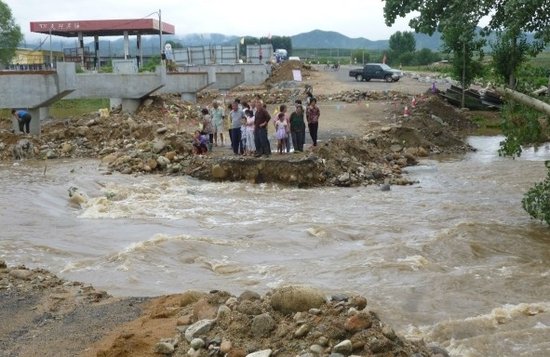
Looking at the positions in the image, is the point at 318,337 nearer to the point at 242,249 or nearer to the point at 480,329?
the point at 480,329

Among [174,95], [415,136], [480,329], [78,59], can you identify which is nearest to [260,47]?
[78,59]

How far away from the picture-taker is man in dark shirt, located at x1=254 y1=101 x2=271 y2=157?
701 inches

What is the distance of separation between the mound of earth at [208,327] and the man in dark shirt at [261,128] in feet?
34.0

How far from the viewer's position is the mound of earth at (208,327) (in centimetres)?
549

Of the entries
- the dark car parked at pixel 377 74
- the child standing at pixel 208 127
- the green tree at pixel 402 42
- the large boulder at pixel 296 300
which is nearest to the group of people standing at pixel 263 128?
the child standing at pixel 208 127

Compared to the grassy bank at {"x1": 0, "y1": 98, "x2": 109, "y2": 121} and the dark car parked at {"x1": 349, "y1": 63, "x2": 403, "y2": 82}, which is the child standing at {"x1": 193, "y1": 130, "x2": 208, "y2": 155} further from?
the dark car parked at {"x1": 349, "y1": 63, "x2": 403, "y2": 82}

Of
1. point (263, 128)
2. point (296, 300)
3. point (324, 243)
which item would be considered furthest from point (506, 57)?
point (296, 300)

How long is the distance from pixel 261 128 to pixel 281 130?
35.3 inches

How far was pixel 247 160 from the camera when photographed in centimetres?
1817

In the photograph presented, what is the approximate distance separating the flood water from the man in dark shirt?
4.52 feet

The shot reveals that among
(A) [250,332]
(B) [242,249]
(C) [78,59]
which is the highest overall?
(C) [78,59]

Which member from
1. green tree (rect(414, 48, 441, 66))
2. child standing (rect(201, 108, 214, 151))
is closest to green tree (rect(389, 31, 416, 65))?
green tree (rect(414, 48, 441, 66))

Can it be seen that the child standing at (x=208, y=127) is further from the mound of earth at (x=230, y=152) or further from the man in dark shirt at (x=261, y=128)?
the man in dark shirt at (x=261, y=128)

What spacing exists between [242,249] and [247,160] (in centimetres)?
675
